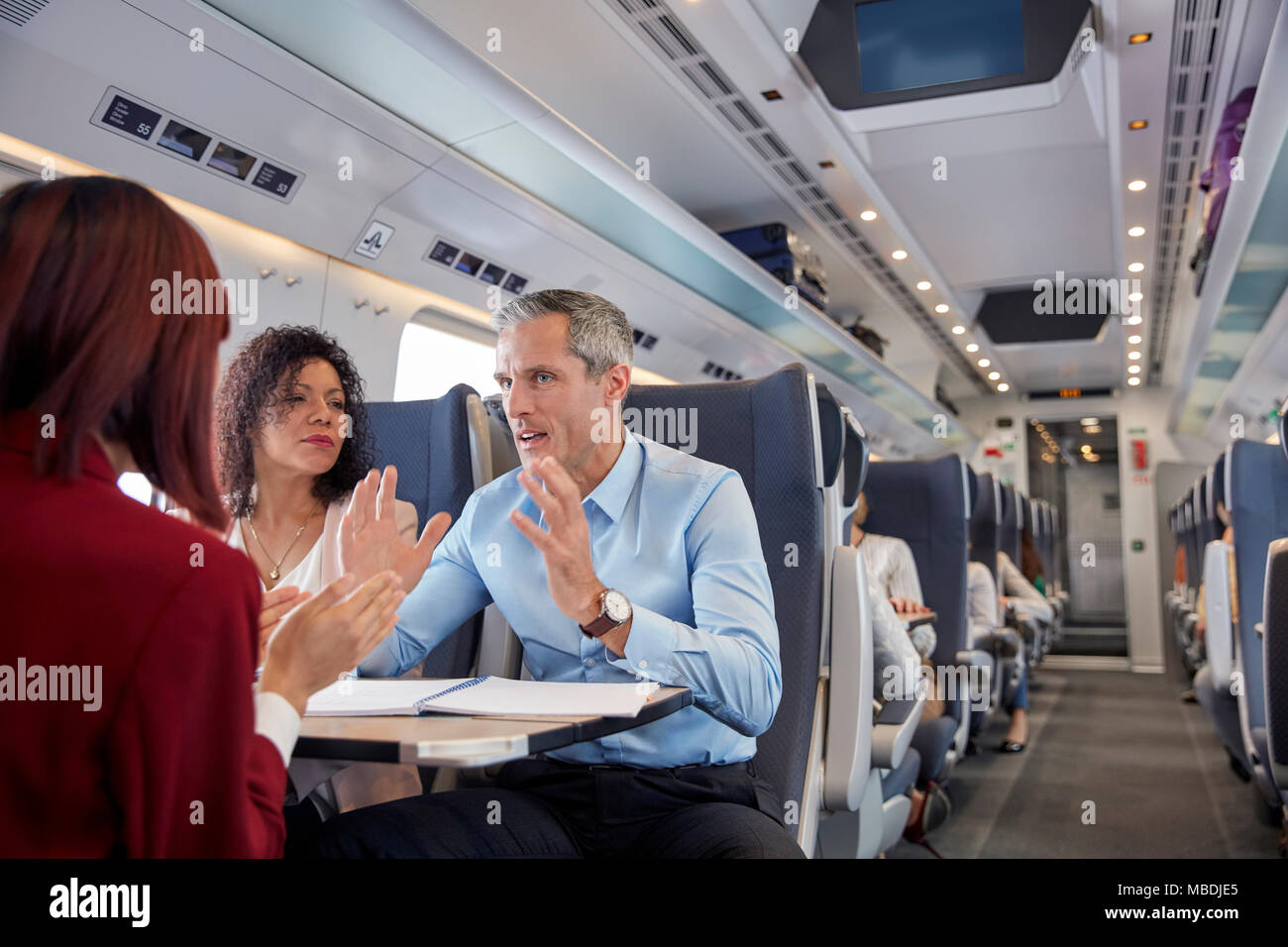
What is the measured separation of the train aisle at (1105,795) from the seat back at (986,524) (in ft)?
4.52

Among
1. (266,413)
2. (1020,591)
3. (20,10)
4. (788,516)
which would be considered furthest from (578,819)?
(1020,591)

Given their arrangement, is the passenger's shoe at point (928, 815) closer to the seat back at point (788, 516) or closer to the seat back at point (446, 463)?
the seat back at point (788, 516)

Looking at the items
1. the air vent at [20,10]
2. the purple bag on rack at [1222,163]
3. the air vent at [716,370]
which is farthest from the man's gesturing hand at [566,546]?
the air vent at [716,370]

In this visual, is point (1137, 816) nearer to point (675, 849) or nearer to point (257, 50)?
point (675, 849)

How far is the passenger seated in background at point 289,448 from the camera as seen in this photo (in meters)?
2.38

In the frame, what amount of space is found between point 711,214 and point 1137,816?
459cm

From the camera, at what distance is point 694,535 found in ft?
6.06

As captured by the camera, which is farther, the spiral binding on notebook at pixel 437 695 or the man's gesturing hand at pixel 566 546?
the man's gesturing hand at pixel 566 546

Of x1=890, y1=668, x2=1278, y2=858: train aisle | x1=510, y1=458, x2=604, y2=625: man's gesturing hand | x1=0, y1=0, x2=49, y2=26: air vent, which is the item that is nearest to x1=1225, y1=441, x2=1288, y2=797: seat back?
x1=890, y1=668, x2=1278, y2=858: train aisle

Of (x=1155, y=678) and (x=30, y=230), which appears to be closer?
(x=30, y=230)

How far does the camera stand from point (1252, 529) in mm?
3744

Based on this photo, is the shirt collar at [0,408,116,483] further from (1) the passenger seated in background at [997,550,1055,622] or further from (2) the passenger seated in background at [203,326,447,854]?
(1) the passenger seated in background at [997,550,1055,622]
